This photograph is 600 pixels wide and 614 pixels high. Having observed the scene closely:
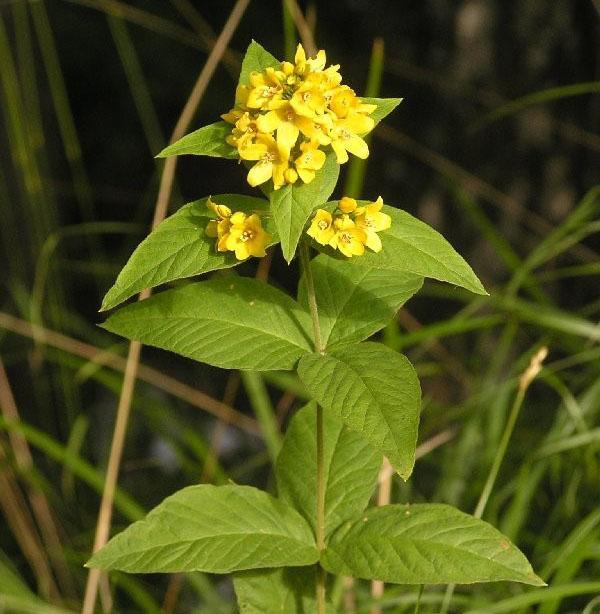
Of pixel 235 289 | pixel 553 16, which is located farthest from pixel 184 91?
pixel 235 289

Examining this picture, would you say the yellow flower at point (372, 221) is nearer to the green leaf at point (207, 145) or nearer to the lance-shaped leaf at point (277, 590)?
the green leaf at point (207, 145)

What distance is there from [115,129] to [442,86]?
177 cm

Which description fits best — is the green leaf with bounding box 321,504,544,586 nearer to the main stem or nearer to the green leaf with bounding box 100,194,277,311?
the main stem

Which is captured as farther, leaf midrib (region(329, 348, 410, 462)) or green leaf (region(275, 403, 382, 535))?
green leaf (region(275, 403, 382, 535))

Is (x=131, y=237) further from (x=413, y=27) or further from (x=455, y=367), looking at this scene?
(x=455, y=367)

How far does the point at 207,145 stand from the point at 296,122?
0.09 metres

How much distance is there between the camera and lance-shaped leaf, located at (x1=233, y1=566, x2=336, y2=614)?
0.92 metres

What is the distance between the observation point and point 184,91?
3.33 metres

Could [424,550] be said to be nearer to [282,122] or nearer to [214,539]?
[214,539]

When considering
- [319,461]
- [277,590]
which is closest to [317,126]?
[319,461]

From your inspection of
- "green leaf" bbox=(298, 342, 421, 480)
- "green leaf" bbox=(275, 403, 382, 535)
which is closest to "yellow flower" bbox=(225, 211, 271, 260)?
"green leaf" bbox=(298, 342, 421, 480)

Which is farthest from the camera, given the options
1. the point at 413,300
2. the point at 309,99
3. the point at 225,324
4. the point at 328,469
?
the point at 413,300

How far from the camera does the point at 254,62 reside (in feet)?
2.81

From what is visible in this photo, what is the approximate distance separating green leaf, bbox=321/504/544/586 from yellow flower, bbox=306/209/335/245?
266mm
